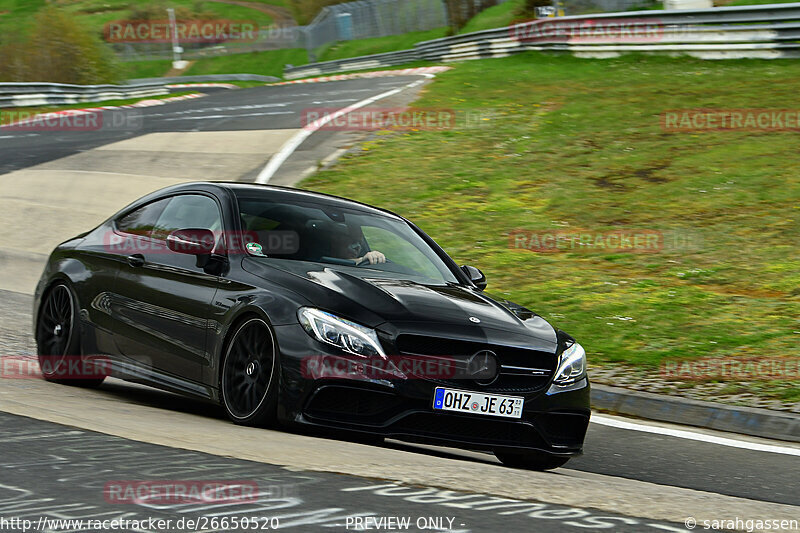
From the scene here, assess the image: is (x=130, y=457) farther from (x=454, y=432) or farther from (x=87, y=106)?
(x=87, y=106)

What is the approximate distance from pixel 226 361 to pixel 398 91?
22.0m

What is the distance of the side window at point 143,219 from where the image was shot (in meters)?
7.65

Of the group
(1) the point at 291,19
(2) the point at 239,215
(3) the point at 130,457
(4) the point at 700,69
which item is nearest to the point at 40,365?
(2) the point at 239,215

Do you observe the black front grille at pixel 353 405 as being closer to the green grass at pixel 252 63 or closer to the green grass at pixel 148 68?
the green grass at pixel 252 63

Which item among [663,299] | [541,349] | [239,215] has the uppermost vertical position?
[239,215]

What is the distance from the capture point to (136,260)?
292 inches

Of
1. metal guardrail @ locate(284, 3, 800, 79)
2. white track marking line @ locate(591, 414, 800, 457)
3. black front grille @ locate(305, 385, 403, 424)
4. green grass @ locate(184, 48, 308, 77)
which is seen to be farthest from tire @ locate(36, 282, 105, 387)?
green grass @ locate(184, 48, 308, 77)

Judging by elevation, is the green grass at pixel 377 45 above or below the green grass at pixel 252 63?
above

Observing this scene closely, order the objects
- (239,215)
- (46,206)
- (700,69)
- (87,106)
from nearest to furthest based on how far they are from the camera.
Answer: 1. (239,215)
2. (46,206)
3. (700,69)
4. (87,106)

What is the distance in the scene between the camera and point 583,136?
64.5 ft

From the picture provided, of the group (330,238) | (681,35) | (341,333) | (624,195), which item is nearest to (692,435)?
(330,238)

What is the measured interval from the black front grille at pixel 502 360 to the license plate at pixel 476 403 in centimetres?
4

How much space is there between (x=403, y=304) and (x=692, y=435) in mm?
2618

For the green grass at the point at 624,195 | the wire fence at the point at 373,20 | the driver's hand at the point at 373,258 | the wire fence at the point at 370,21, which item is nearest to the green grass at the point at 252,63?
the wire fence at the point at 370,21
